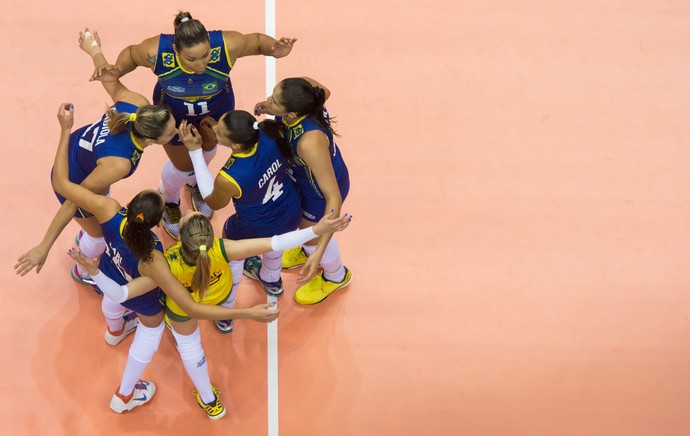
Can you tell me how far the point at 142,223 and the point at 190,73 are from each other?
1.19 m

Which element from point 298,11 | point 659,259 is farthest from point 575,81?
point 298,11

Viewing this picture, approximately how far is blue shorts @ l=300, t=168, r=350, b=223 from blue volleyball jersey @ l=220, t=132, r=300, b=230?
0.08m

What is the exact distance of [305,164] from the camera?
3.89 meters

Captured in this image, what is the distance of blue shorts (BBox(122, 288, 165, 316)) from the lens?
3.79 meters

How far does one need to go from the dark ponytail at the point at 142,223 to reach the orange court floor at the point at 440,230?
5.02 feet

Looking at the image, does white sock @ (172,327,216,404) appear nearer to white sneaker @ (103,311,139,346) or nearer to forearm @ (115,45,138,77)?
white sneaker @ (103,311,139,346)

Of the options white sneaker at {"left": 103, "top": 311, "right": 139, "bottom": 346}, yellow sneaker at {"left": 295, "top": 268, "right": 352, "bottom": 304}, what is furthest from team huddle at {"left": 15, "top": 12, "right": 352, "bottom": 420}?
yellow sneaker at {"left": 295, "top": 268, "right": 352, "bottom": 304}

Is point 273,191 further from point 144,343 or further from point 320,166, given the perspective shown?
point 144,343

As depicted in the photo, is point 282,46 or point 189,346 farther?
point 282,46

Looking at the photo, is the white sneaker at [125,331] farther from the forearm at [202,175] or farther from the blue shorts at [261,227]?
the forearm at [202,175]

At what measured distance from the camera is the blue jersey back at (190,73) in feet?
13.3

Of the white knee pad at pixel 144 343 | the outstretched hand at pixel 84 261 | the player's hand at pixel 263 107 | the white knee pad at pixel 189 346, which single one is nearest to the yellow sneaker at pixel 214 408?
the white knee pad at pixel 189 346

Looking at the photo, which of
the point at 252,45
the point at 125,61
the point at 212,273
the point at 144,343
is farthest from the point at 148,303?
the point at 252,45

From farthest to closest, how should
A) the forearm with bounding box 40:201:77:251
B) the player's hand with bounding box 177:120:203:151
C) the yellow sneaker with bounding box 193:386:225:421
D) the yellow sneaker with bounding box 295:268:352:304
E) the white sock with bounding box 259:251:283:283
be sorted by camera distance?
1. the yellow sneaker with bounding box 295:268:352:304
2. the white sock with bounding box 259:251:283:283
3. the yellow sneaker with bounding box 193:386:225:421
4. the player's hand with bounding box 177:120:203:151
5. the forearm with bounding box 40:201:77:251
